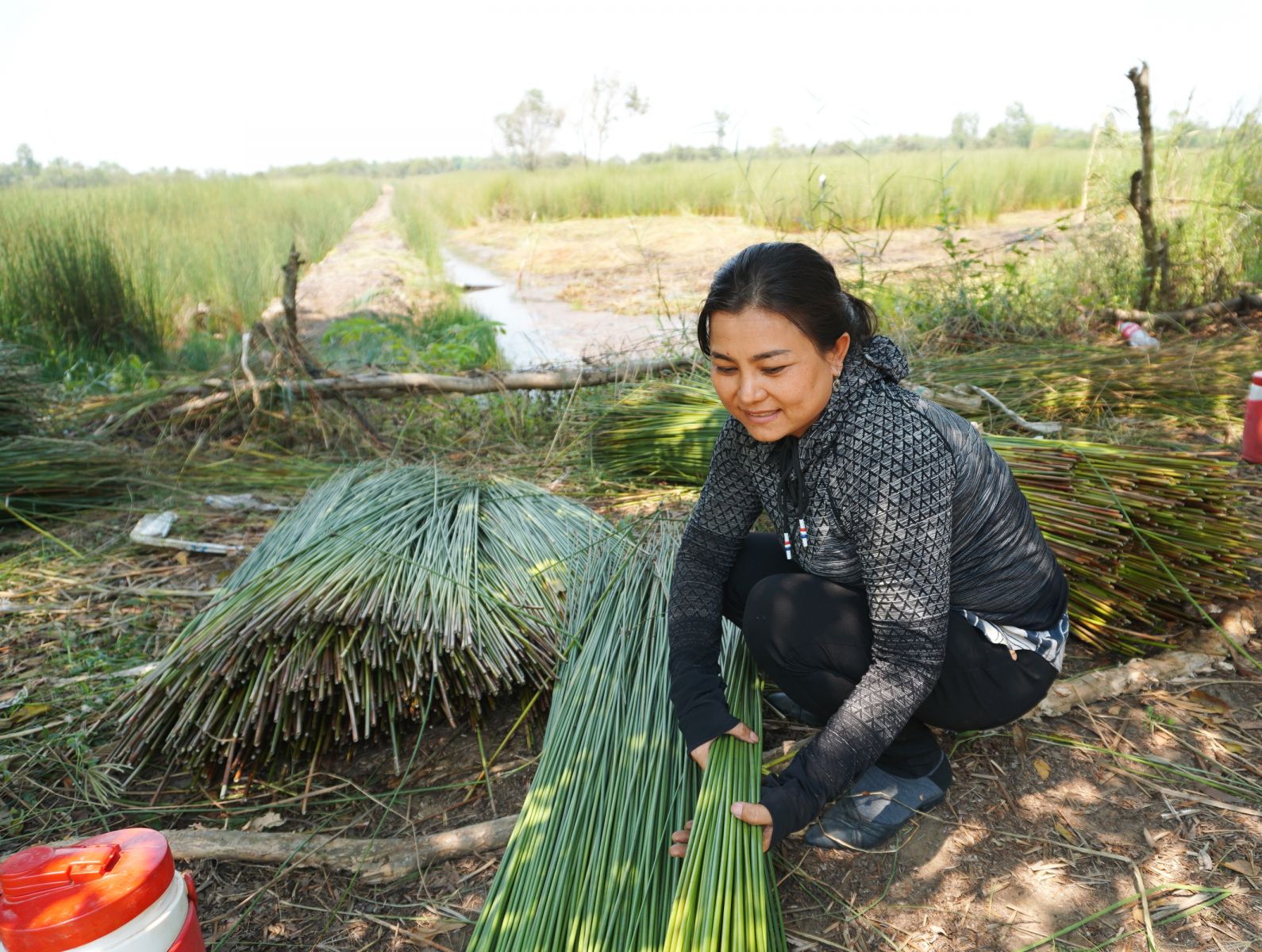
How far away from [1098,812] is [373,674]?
62.2 inches

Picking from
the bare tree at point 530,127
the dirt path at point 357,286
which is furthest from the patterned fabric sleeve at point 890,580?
the bare tree at point 530,127

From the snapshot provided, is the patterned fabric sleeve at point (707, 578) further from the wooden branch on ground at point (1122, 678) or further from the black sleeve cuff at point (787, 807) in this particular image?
the wooden branch on ground at point (1122, 678)

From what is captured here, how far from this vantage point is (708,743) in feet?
5.14

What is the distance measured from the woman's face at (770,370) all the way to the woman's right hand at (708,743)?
20.6 inches

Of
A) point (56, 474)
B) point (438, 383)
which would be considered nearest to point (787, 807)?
point (438, 383)

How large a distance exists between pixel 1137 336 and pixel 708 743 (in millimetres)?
3988

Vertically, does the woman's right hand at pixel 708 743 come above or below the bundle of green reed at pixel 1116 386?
below

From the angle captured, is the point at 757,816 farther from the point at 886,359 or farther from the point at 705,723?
the point at 886,359

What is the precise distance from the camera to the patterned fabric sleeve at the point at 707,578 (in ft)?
5.36

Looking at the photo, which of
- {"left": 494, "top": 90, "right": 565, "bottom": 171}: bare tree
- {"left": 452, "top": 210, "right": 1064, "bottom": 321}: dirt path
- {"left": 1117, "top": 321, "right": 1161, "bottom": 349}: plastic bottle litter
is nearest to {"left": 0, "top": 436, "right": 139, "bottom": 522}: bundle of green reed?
{"left": 1117, "top": 321, "right": 1161, "bottom": 349}: plastic bottle litter

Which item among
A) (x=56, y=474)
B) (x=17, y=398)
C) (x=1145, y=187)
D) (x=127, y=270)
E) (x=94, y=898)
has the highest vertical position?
(x=1145, y=187)

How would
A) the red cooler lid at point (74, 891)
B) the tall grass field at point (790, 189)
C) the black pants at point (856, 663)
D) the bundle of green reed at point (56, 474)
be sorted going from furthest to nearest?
the tall grass field at point (790, 189), the bundle of green reed at point (56, 474), the black pants at point (856, 663), the red cooler lid at point (74, 891)

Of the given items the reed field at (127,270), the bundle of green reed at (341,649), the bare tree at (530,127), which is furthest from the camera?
the bare tree at (530,127)

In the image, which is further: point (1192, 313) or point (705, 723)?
point (1192, 313)
